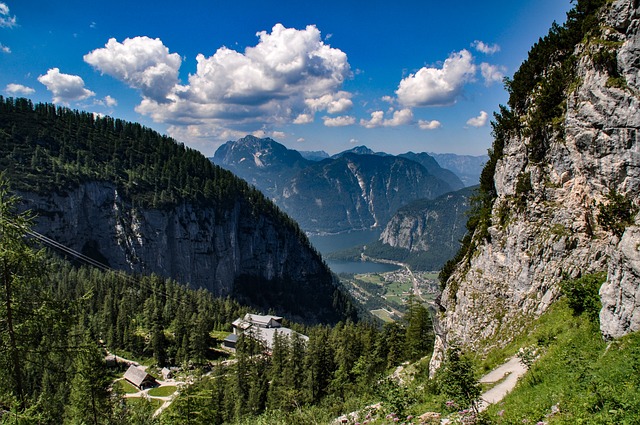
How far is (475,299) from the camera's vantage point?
30.7 metres

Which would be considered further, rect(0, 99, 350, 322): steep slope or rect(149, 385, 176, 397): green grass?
rect(0, 99, 350, 322): steep slope

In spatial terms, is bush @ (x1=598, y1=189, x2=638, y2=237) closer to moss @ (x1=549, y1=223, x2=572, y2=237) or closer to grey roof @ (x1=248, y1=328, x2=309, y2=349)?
moss @ (x1=549, y1=223, x2=572, y2=237)

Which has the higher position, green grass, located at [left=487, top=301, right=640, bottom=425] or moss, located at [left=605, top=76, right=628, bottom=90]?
moss, located at [left=605, top=76, right=628, bottom=90]

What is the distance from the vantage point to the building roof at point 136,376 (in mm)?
61406

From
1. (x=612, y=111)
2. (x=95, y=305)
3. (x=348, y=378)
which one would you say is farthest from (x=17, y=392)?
(x=95, y=305)

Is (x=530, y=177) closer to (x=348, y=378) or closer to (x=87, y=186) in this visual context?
(x=348, y=378)

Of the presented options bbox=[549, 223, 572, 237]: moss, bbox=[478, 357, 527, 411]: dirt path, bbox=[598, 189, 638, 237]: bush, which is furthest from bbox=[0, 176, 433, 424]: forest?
bbox=[598, 189, 638, 237]: bush

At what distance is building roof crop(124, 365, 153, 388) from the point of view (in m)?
61.4

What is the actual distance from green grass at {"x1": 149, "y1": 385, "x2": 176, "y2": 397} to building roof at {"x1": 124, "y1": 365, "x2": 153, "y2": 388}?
2093mm

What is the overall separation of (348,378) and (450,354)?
4216cm

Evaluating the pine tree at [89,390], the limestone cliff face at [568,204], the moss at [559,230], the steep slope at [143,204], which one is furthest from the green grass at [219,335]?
the moss at [559,230]

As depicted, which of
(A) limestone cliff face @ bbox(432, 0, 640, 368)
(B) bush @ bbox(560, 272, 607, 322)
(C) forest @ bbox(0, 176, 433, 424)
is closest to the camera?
(C) forest @ bbox(0, 176, 433, 424)

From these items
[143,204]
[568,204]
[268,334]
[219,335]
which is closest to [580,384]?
[568,204]

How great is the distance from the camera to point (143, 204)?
15338cm
